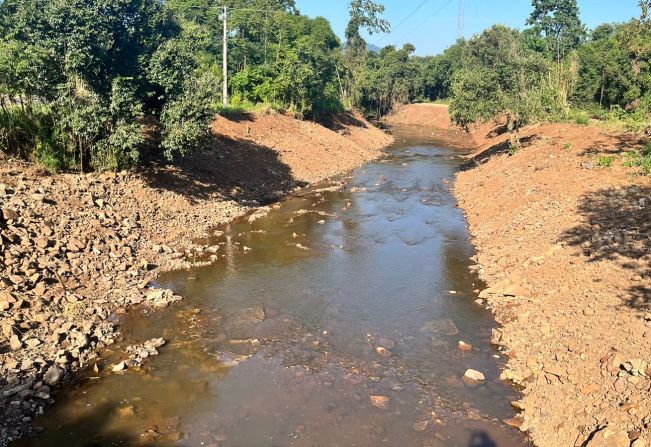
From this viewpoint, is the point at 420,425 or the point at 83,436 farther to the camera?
the point at 420,425

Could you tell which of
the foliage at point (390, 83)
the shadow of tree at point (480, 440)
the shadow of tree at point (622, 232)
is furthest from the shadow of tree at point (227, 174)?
the foliage at point (390, 83)

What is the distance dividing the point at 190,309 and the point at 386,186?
21.3 meters

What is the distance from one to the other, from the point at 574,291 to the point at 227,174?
20687 mm

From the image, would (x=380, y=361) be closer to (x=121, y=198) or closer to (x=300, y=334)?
(x=300, y=334)

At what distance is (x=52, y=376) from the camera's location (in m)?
11.1

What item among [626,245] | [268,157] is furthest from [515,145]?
[626,245]

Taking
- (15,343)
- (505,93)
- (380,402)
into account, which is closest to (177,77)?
(15,343)

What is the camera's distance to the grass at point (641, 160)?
67.7 ft

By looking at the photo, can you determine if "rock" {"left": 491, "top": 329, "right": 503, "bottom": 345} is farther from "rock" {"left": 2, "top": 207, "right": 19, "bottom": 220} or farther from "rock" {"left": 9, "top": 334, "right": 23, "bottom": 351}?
"rock" {"left": 2, "top": 207, "right": 19, "bottom": 220}

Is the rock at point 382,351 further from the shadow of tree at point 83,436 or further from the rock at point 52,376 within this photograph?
the rock at point 52,376

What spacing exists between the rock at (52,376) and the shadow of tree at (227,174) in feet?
43.8

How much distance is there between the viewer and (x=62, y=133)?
20.7m

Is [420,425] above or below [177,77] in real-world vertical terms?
below

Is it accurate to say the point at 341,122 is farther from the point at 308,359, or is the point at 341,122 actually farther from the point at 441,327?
the point at 308,359
